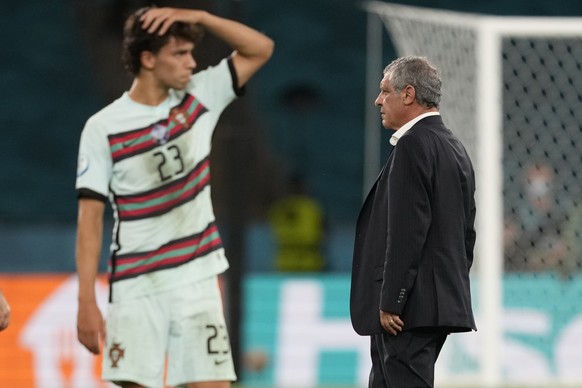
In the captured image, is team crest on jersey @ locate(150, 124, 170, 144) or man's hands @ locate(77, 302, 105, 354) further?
team crest on jersey @ locate(150, 124, 170, 144)

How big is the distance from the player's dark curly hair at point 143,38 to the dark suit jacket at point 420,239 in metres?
1.23

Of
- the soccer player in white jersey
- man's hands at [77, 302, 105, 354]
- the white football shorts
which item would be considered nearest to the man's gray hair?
the soccer player in white jersey

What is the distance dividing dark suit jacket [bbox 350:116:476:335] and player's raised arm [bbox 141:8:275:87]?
1.25 m

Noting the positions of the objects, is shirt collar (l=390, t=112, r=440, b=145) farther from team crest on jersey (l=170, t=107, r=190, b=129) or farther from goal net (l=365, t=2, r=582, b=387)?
goal net (l=365, t=2, r=582, b=387)

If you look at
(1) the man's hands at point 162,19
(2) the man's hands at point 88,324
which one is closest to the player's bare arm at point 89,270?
(2) the man's hands at point 88,324

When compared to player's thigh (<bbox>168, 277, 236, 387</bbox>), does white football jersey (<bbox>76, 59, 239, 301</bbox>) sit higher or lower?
higher

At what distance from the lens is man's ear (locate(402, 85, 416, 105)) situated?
5488 mm

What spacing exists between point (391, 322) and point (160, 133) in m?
1.45

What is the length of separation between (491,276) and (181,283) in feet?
15.3

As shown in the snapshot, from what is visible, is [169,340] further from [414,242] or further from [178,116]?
[414,242]

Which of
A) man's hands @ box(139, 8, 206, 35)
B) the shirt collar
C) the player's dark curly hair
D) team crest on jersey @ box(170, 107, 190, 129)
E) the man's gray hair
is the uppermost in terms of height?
man's hands @ box(139, 8, 206, 35)

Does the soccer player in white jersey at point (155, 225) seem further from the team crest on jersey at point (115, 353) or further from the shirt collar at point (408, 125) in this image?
the shirt collar at point (408, 125)

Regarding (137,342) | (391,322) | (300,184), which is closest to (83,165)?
(137,342)

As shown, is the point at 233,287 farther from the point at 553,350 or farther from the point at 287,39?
the point at 287,39
